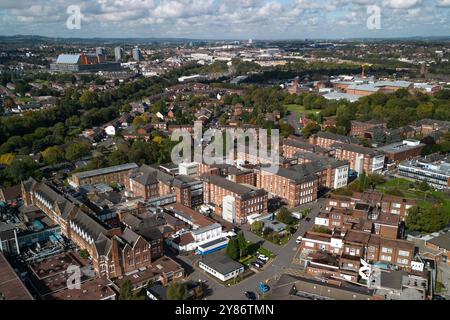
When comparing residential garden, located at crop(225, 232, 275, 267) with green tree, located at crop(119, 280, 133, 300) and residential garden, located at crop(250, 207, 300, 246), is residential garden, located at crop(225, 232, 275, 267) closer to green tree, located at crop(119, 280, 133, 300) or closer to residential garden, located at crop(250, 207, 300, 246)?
residential garden, located at crop(250, 207, 300, 246)

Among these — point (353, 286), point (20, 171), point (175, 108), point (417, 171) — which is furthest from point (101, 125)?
point (353, 286)

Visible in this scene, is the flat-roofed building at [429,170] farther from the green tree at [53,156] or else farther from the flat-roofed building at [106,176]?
the green tree at [53,156]

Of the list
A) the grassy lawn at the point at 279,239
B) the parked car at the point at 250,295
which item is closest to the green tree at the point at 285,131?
the grassy lawn at the point at 279,239

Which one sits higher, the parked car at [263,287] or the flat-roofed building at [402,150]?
the flat-roofed building at [402,150]

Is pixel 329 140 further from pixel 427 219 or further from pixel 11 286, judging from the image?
pixel 11 286

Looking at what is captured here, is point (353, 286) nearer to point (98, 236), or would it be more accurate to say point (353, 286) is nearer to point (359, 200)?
point (359, 200)

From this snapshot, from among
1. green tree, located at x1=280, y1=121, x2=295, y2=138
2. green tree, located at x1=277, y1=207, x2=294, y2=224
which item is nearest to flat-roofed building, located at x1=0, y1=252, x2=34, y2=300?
green tree, located at x1=277, y1=207, x2=294, y2=224

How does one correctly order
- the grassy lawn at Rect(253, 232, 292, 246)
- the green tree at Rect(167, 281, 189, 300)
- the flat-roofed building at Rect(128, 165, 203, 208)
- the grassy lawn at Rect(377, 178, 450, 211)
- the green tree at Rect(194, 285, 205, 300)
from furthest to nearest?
the grassy lawn at Rect(377, 178, 450, 211), the flat-roofed building at Rect(128, 165, 203, 208), the grassy lawn at Rect(253, 232, 292, 246), the green tree at Rect(194, 285, 205, 300), the green tree at Rect(167, 281, 189, 300)
